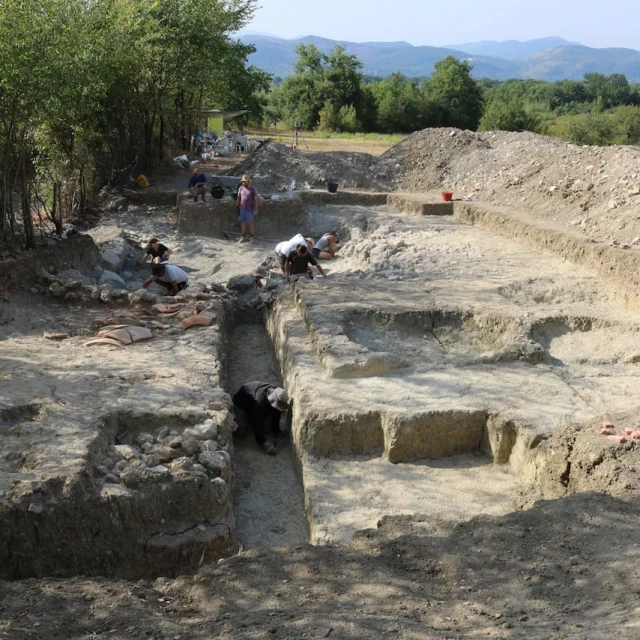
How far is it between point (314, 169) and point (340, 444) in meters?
14.3

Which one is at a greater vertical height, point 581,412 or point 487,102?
point 487,102

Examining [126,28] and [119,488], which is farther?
[126,28]

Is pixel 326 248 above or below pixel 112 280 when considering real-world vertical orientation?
above

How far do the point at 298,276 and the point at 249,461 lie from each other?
4399 millimetres

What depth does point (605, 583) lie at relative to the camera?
3848 mm

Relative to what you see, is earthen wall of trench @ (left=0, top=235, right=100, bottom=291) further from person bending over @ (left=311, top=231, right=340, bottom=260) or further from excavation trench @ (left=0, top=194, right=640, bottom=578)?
person bending over @ (left=311, top=231, right=340, bottom=260)

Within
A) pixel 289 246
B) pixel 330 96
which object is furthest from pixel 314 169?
pixel 330 96

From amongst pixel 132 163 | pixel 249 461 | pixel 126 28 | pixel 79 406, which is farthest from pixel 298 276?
pixel 132 163

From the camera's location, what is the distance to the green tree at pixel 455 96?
4278cm

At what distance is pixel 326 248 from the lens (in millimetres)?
14805

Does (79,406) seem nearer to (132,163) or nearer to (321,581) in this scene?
(321,581)

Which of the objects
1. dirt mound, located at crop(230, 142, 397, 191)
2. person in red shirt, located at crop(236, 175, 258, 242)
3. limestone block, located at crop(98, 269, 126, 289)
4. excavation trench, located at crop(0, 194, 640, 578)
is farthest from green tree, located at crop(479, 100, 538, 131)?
excavation trench, located at crop(0, 194, 640, 578)

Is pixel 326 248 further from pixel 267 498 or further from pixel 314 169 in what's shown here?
pixel 267 498

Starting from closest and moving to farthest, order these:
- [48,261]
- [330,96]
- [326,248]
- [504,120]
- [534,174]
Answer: [48,261], [326,248], [534,174], [504,120], [330,96]
